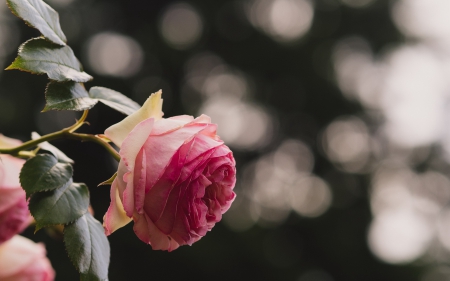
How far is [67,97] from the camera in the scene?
0.40 metres

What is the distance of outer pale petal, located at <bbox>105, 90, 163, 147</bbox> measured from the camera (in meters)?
0.38

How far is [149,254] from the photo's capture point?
209 inches

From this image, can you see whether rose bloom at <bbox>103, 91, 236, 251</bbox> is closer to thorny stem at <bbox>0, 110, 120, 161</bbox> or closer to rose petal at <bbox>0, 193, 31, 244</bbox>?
thorny stem at <bbox>0, 110, 120, 161</bbox>

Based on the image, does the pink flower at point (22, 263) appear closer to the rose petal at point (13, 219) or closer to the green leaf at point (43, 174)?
the rose petal at point (13, 219)

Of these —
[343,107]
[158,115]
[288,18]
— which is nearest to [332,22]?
[288,18]

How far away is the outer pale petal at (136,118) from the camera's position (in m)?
0.38

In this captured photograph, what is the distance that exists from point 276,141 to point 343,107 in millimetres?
856

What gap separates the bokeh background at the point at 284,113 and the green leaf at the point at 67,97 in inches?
193

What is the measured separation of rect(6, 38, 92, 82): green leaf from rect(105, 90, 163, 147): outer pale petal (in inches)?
2.1

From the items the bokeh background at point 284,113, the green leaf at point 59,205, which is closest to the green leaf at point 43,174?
the green leaf at point 59,205

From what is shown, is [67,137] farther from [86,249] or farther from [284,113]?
[284,113]

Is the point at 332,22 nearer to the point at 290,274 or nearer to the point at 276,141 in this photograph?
the point at 276,141

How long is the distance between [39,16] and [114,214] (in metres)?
0.15

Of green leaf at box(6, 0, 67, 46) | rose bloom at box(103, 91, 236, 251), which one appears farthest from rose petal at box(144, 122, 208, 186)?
green leaf at box(6, 0, 67, 46)
